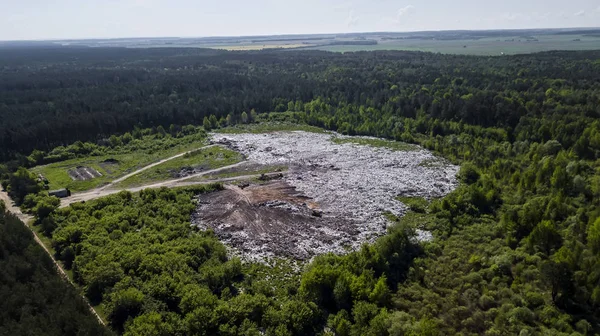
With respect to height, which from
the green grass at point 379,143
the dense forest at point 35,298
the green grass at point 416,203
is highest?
the dense forest at point 35,298

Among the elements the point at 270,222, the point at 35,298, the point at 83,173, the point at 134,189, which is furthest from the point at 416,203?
the point at 83,173

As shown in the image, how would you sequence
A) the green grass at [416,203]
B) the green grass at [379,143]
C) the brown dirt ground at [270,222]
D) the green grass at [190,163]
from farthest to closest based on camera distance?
the green grass at [379,143] < the green grass at [190,163] < the green grass at [416,203] < the brown dirt ground at [270,222]

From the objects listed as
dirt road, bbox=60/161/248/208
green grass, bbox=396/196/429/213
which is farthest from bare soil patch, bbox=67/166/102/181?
green grass, bbox=396/196/429/213

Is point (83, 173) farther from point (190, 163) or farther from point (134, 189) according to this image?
point (190, 163)

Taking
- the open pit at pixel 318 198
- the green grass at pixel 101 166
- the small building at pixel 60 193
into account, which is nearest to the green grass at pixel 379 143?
the open pit at pixel 318 198

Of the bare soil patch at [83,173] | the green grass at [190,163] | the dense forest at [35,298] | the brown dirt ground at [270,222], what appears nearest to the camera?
the dense forest at [35,298]

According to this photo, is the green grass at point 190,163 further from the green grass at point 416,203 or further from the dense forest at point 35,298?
the green grass at point 416,203
